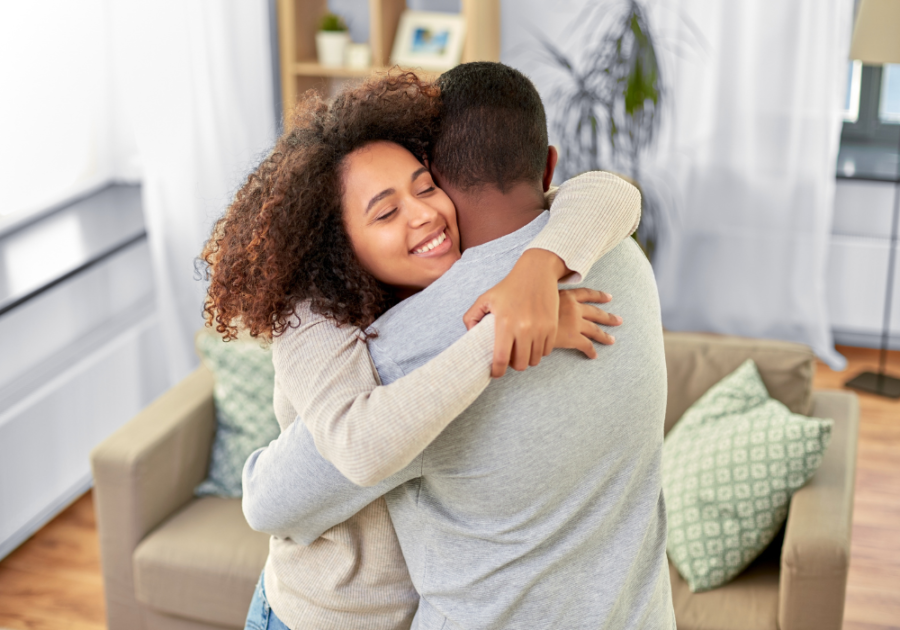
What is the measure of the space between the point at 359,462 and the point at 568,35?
3372 mm

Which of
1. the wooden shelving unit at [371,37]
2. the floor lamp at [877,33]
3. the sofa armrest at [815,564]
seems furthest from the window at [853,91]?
the sofa armrest at [815,564]

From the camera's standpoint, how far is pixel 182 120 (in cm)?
331

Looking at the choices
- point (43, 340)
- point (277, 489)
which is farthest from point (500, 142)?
point (43, 340)

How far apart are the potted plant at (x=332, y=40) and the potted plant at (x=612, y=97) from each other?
32.4 inches

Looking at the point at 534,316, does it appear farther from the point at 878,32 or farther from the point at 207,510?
the point at 878,32

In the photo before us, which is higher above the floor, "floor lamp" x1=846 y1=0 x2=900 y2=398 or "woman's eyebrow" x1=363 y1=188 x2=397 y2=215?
"floor lamp" x1=846 y1=0 x2=900 y2=398

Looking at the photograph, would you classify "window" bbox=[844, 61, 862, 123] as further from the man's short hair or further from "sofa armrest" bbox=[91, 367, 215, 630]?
the man's short hair

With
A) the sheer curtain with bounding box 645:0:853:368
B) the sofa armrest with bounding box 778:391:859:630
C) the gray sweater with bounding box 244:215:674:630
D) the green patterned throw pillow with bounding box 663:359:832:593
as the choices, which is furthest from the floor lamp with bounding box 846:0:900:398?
the gray sweater with bounding box 244:215:674:630

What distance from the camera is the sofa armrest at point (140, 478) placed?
218 cm

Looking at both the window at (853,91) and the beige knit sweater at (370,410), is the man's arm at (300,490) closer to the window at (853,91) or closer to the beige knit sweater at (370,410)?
the beige knit sweater at (370,410)

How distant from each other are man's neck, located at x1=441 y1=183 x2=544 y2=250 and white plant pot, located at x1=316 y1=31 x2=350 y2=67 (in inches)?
114

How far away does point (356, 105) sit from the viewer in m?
1.06

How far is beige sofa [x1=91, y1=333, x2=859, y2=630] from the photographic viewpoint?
1948 millimetres

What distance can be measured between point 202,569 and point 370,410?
142cm
